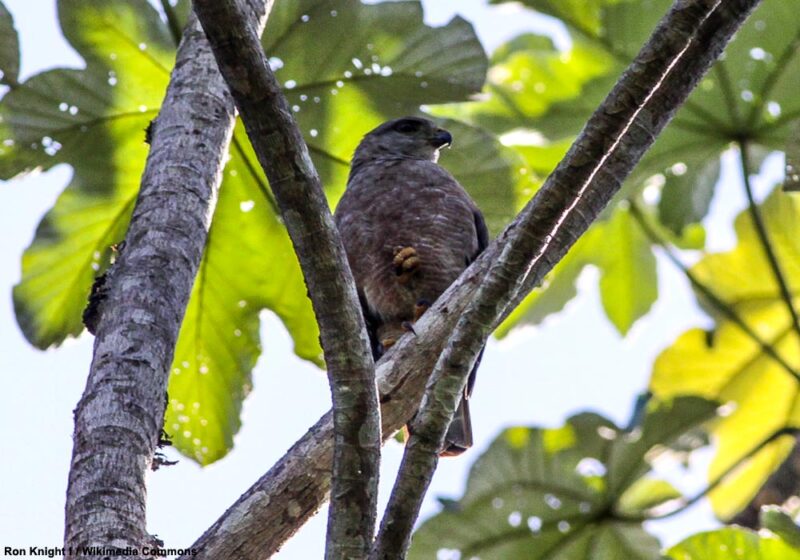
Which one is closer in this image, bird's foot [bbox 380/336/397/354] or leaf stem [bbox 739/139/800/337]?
bird's foot [bbox 380/336/397/354]

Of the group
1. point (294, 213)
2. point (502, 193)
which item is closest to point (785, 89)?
point (502, 193)

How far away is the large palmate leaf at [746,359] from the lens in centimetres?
562

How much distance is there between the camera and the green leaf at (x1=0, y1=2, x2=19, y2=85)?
4121mm

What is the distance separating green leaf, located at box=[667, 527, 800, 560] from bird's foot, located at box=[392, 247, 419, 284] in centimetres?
149

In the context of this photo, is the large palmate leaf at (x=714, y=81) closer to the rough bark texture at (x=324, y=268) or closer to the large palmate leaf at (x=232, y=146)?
the large palmate leaf at (x=232, y=146)

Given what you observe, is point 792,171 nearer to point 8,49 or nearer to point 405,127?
point 405,127

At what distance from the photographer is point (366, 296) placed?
4574 millimetres

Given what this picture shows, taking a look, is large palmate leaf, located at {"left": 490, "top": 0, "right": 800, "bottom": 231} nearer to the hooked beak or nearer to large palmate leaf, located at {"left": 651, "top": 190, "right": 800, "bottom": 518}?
large palmate leaf, located at {"left": 651, "top": 190, "right": 800, "bottom": 518}

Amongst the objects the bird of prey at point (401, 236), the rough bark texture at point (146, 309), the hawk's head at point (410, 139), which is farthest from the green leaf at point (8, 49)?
the hawk's head at point (410, 139)

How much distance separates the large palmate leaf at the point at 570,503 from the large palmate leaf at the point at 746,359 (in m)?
0.80

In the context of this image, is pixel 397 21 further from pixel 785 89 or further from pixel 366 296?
pixel 785 89

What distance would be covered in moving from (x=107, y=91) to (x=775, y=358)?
3338 millimetres

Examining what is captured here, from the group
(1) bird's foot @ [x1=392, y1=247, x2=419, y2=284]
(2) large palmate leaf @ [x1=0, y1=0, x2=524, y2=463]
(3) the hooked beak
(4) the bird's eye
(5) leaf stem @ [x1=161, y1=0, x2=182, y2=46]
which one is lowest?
(1) bird's foot @ [x1=392, y1=247, x2=419, y2=284]

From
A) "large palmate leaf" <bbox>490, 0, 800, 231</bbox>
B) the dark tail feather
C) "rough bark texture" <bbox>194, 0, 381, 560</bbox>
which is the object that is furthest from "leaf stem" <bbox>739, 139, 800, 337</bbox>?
"rough bark texture" <bbox>194, 0, 381, 560</bbox>
